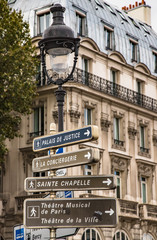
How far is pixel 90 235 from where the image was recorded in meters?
35.8

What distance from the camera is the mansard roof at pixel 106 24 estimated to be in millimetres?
38062

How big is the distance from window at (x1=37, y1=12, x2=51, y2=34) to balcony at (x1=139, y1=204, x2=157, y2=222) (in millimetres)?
12601

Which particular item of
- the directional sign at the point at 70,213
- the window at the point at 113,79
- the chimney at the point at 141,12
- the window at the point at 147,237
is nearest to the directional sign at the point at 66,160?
the directional sign at the point at 70,213

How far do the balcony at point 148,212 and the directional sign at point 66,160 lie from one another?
30678mm

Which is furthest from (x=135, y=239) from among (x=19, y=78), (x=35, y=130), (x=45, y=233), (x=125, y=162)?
(x=45, y=233)

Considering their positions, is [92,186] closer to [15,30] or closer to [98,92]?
[15,30]

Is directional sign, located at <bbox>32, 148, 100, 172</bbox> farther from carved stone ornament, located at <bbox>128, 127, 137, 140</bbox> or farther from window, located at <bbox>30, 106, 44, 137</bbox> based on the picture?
carved stone ornament, located at <bbox>128, 127, 137, 140</bbox>

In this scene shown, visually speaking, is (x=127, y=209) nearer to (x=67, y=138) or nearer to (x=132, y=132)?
(x=132, y=132)

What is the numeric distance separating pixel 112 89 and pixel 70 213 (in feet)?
101

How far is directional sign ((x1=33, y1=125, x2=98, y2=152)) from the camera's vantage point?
354 inches

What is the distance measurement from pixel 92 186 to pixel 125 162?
100ft

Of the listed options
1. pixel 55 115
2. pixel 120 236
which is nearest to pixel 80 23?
pixel 55 115

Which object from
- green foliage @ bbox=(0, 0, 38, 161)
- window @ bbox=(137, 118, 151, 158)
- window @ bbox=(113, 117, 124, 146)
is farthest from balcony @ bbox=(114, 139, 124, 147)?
green foliage @ bbox=(0, 0, 38, 161)

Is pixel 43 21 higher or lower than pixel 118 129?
higher
